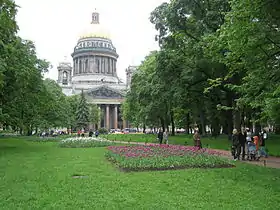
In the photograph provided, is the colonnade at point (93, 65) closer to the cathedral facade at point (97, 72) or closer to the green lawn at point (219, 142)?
the cathedral facade at point (97, 72)

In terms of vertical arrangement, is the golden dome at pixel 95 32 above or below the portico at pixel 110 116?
above

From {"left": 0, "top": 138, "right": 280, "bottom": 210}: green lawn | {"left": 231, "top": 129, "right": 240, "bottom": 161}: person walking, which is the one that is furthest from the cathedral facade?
{"left": 0, "top": 138, "right": 280, "bottom": 210}: green lawn

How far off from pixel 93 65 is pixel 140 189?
104178 millimetres

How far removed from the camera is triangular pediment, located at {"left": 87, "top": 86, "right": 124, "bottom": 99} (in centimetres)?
10006

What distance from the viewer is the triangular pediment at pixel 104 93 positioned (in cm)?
A: 10006

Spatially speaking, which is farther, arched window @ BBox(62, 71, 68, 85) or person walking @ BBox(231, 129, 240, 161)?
arched window @ BBox(62, 71, 68, 85)

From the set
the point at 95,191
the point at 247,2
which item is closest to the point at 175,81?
the point at 247,2

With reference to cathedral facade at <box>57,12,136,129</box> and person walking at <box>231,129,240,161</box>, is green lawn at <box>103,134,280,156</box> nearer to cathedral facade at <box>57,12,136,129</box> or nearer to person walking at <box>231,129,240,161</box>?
person walking at <box>231,129,240,161</box>

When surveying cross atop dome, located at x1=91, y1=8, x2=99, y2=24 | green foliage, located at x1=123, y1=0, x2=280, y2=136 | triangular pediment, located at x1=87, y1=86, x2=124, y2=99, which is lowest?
green foliage, located at x1=123, y1=0, x2=280, y2=136

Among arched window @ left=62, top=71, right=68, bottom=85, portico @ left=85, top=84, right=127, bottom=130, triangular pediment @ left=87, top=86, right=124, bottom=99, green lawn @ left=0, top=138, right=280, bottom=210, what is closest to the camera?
green lawn @ left=0, top=138, right=280, bottom=210

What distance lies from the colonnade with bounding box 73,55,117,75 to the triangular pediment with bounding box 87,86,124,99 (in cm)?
1234

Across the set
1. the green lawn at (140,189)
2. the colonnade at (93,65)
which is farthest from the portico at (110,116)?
Answer: the green lawn at (140,189)

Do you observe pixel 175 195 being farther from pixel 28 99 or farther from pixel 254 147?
pixel 28 99

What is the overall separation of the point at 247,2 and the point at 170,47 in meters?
15.2
